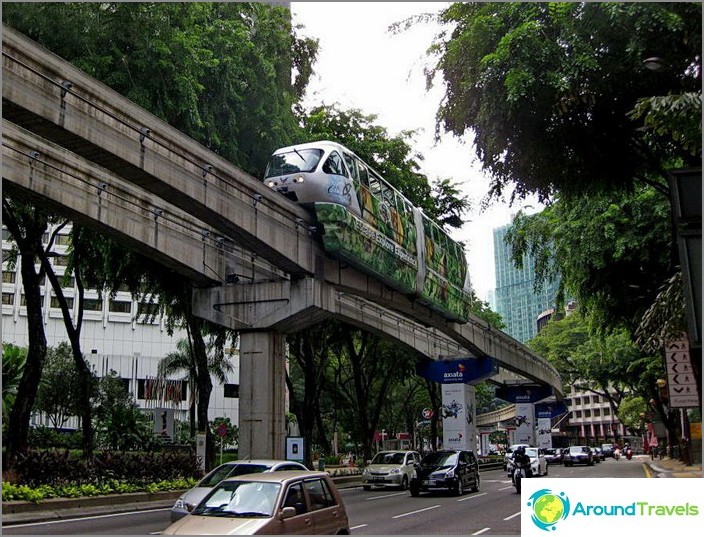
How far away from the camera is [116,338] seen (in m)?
78.9

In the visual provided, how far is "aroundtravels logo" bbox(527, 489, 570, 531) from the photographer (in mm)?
8344

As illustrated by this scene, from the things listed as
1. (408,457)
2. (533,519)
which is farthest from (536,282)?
(533,519)

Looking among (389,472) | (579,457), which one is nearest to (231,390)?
(579,457)

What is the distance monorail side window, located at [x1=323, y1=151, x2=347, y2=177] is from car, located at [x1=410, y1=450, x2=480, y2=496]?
10.8 meters

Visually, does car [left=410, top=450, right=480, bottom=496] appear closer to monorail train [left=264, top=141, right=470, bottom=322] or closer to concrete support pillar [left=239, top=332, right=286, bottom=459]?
concrete support pillar [left=239, top=332, right=286, bottom=459]

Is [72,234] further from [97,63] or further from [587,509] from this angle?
[587,509]

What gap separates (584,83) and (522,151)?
2230mm

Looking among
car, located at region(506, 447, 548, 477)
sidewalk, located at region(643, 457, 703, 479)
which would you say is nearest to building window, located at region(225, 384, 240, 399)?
car, located at region(506, 447, 548, 477)

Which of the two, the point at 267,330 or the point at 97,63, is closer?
the point at 97,63

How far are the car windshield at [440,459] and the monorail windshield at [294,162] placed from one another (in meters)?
11.4

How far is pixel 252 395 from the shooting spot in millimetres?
23547

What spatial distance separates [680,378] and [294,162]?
12.4 m

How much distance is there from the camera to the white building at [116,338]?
7450 cm

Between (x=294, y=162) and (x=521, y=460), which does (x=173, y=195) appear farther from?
(x=521, y=460)
